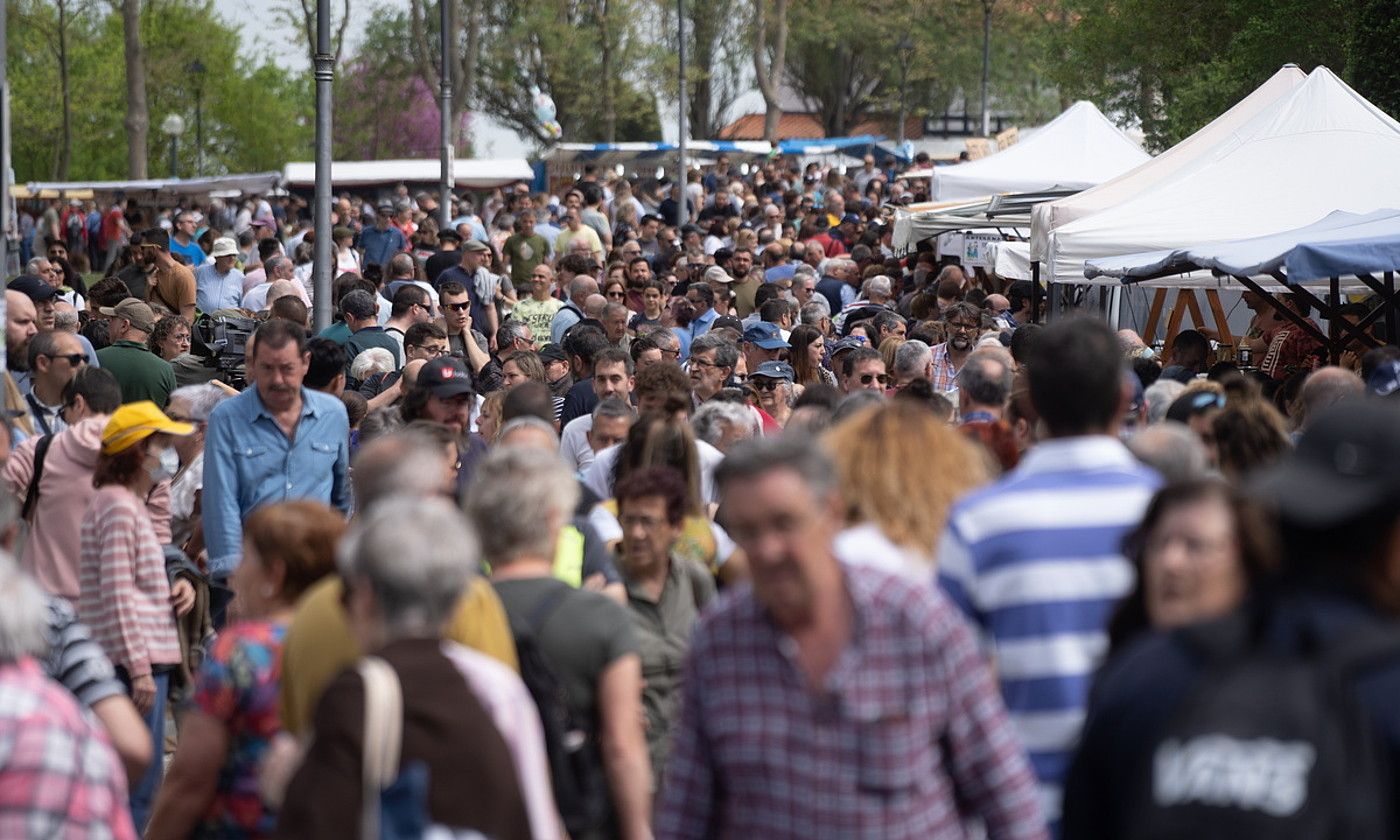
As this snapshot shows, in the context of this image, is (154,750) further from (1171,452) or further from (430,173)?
(430,173)

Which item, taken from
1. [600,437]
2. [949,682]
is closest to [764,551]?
[949,682]

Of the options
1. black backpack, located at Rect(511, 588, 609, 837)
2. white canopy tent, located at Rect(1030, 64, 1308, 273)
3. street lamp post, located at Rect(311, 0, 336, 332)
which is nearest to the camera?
black backpack, located at Rect(511, 588, 609, 837)

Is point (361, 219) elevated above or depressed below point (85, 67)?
below

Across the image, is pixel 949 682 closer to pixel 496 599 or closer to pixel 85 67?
pixel 496 599

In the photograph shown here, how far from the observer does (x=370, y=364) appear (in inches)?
434

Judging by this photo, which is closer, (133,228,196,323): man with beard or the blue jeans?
the blue jeans

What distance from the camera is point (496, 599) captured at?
422 cm

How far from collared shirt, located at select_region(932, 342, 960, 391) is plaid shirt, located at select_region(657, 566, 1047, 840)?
9.06m

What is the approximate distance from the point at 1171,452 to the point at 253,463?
402 centimetres

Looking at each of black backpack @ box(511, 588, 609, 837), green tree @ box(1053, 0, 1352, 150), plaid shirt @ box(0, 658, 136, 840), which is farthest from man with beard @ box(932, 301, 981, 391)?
green tree @ box(1053, 0, 1352, 150)

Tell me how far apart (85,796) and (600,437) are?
446cm

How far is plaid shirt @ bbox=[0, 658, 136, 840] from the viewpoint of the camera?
11.6ft

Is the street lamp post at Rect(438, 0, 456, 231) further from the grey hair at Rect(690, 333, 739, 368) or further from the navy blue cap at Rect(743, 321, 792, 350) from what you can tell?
the grey hair at Rect(690, 333, 739, 368)

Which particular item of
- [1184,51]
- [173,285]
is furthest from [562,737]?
[1184,51]
